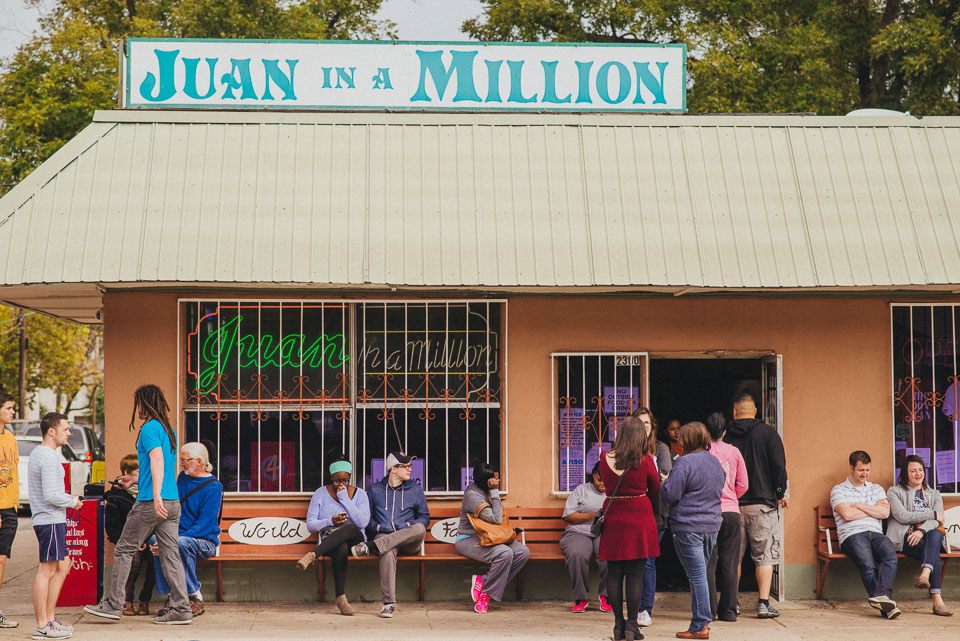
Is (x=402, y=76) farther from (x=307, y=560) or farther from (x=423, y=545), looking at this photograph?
(x=307, y=560)

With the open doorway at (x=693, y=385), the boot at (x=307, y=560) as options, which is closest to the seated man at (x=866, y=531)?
the open doorway at (x=693, y=385)

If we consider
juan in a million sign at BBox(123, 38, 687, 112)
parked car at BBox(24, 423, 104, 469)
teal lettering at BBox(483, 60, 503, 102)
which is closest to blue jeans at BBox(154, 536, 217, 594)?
juan in a million sign at BBox(123, 38, 687, 112)

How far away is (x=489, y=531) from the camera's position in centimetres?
968

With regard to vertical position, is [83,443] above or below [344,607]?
above

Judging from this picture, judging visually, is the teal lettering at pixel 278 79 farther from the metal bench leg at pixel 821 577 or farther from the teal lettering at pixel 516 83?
the metal bench leg at pixel 821 577

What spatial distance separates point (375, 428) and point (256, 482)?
46.4 inches

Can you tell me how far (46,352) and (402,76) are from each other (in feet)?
96.2

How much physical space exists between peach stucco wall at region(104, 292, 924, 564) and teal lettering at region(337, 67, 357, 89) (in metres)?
2.54

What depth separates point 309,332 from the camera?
10266mm

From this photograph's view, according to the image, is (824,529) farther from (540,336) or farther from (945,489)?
(540,336)

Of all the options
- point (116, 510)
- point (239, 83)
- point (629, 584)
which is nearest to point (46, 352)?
point (239, 83)

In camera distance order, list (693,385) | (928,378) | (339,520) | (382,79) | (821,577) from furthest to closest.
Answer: (693,385), (382,79), (928,378), (821,577), (339,520)

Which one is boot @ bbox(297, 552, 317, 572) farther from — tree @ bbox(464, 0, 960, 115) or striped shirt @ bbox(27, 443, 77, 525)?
tree @ bbox(464, 0, 960, 115)

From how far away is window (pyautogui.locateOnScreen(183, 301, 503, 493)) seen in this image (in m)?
10.2
